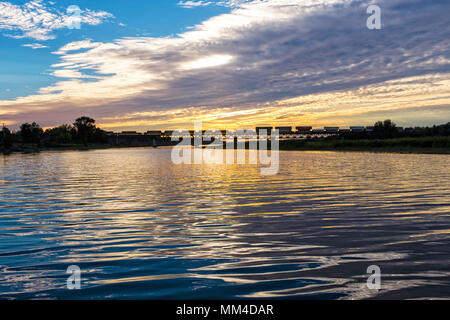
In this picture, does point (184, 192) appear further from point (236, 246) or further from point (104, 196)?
point (236, 246)
